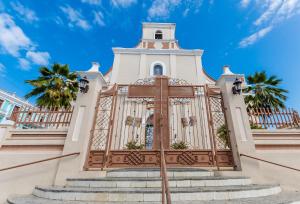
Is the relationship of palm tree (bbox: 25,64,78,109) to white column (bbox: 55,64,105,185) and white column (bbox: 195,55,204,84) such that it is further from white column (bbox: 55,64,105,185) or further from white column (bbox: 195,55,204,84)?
white column (bbox: 195,55,204,84)

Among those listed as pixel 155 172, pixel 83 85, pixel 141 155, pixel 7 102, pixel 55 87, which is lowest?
pixel 155 172

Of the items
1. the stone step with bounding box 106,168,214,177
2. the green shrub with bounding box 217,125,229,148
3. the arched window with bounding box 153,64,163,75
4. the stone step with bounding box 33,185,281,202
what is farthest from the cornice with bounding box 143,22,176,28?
the stone step with bounding box 33,185,281,202

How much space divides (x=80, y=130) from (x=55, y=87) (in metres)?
6.29

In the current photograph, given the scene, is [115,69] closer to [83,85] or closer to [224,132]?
[83,85]

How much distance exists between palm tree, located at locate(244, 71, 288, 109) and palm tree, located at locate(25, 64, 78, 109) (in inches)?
427

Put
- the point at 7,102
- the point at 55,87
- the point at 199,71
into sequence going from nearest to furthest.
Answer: the point at 55,87 < the point at 199,71 < the point at 7,102

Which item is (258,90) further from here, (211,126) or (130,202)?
(130,202)

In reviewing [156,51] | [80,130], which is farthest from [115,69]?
[80,130]

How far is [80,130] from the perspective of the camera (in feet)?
13.3

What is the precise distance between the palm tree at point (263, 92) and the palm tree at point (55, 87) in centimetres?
1084

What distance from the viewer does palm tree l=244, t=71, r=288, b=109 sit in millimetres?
9133

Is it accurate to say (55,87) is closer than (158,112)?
No

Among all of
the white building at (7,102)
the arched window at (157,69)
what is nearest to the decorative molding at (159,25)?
the arched window at (157,69)

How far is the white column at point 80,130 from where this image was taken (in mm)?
3695
